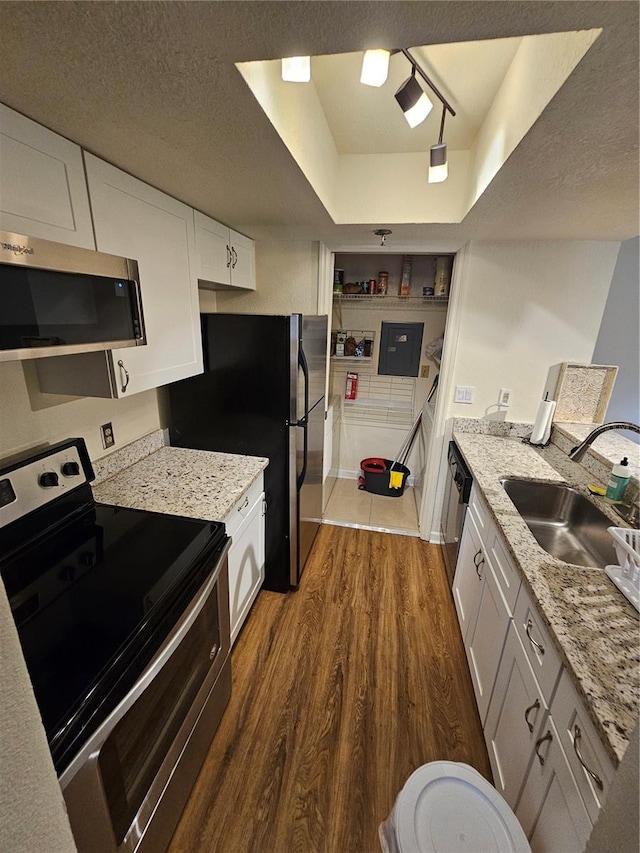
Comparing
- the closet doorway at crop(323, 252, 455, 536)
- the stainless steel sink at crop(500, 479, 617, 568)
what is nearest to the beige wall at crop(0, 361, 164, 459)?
the closet doorway at crop(323, 252, 455, 536)

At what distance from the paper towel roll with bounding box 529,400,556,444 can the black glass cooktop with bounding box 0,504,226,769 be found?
1943 millimetres

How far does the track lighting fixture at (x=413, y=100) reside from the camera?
1.16 m

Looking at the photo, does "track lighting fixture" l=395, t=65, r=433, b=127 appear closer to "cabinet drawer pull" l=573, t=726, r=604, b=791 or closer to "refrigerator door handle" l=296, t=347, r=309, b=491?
"refrigerator door handle" l=296, t=347, r=309, b=491

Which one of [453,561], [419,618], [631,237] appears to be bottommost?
[419,618]

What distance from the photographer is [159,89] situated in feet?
2.68

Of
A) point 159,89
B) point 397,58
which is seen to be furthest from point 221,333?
point 397,58

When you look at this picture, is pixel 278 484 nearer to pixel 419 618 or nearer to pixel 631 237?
pixel 419 618

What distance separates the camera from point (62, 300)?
88cm

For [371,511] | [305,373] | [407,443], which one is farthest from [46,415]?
[407,443]

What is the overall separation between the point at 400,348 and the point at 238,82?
2.64 m

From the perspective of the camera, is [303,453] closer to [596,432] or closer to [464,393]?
[464,393]

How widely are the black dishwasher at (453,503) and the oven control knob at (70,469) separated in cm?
183

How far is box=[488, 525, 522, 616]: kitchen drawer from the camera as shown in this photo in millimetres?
1234

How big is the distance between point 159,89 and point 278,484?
5.23 feet
